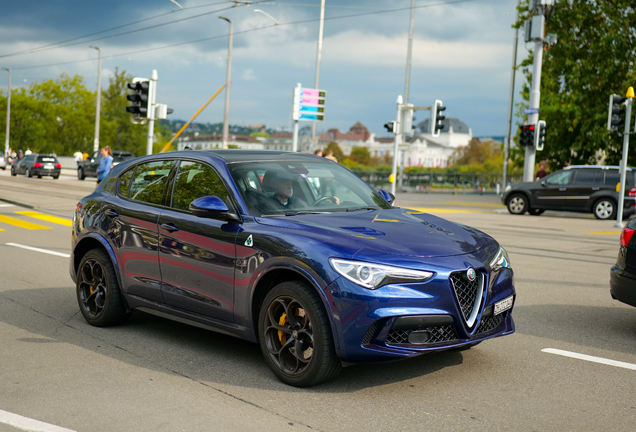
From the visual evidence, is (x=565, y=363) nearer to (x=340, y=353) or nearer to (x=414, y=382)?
(x=414, y=382)

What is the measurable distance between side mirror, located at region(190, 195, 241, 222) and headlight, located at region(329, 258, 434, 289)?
41.3 inches

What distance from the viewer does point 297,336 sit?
4.43m

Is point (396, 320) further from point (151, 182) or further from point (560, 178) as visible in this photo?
point (560, 178)

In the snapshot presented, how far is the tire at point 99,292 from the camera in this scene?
19.3 feet

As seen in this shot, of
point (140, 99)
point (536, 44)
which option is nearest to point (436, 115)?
point (536, 44)

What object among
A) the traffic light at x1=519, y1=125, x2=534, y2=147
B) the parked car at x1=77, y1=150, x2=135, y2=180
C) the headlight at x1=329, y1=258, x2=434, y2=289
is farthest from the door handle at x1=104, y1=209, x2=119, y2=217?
the parked car at x1=77, y1=150, x2=135, y2=180

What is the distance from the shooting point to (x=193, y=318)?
204 inches

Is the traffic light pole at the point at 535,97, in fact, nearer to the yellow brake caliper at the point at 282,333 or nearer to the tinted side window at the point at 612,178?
the tinted side window at the point at 612,178

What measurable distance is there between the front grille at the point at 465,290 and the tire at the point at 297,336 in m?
0.79

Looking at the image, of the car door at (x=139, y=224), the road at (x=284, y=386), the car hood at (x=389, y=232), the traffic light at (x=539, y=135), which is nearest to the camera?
the road at (x=284, y=386)

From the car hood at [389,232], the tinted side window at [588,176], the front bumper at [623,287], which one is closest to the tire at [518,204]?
the tinted side window at [588,176]

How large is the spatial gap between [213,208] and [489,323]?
1.96 meters

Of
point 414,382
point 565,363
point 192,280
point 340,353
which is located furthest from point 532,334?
point 192,280

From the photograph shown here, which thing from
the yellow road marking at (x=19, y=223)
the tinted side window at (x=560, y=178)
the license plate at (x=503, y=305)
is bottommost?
the yellow road marking at (x=19, y=223)
